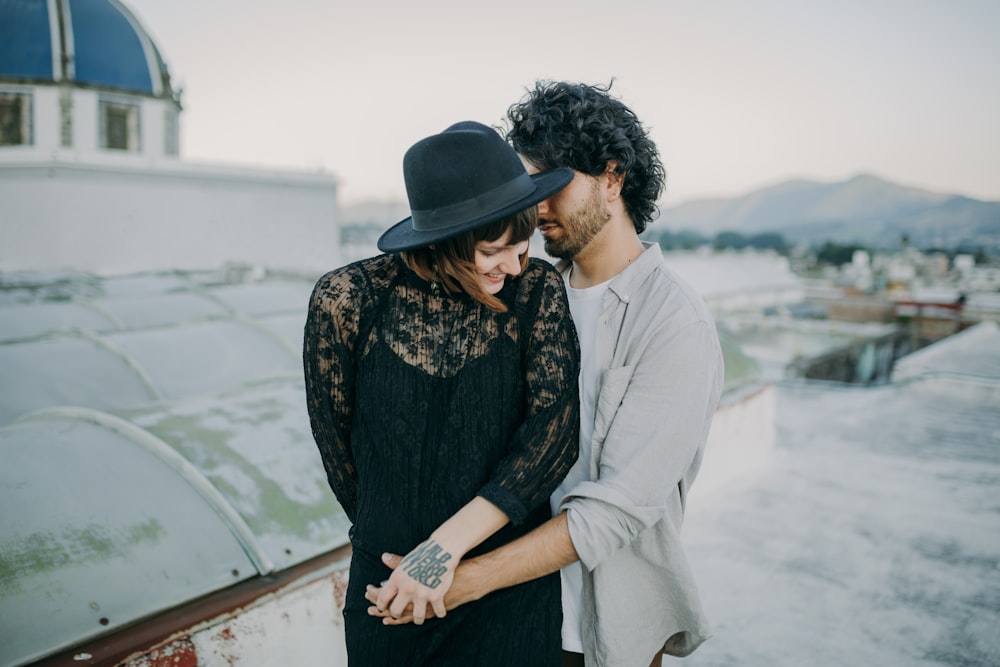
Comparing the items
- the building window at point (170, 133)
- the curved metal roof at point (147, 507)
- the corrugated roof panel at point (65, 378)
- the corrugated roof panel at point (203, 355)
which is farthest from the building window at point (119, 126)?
the curved metal roof at point (147, 507)

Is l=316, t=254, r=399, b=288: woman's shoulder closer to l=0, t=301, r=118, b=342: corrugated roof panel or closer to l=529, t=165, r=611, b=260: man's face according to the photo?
l=529, t=165, r=611, b=260: man's face

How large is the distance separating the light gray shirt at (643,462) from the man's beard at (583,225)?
144 millimetres

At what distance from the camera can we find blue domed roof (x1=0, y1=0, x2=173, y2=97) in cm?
2167

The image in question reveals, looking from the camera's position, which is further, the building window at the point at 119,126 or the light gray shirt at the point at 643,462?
the building window at the point at 119,126

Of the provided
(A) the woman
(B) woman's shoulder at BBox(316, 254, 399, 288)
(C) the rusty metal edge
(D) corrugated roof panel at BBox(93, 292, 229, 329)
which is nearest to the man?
(A) the woman

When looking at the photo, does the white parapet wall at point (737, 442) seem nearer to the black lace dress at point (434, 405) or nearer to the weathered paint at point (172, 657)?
the weathered paint at point (172, 657)

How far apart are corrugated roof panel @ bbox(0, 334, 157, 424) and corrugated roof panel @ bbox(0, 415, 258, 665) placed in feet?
12.1

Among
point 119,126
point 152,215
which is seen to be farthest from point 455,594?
point 119,126

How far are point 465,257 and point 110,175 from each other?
22276mm

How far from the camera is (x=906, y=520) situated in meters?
5.04

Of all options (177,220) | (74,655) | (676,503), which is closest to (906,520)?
(676,503)

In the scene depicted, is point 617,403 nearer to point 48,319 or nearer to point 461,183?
point 461,183

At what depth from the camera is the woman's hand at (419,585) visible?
1468 mm

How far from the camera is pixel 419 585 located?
4.82 ft
